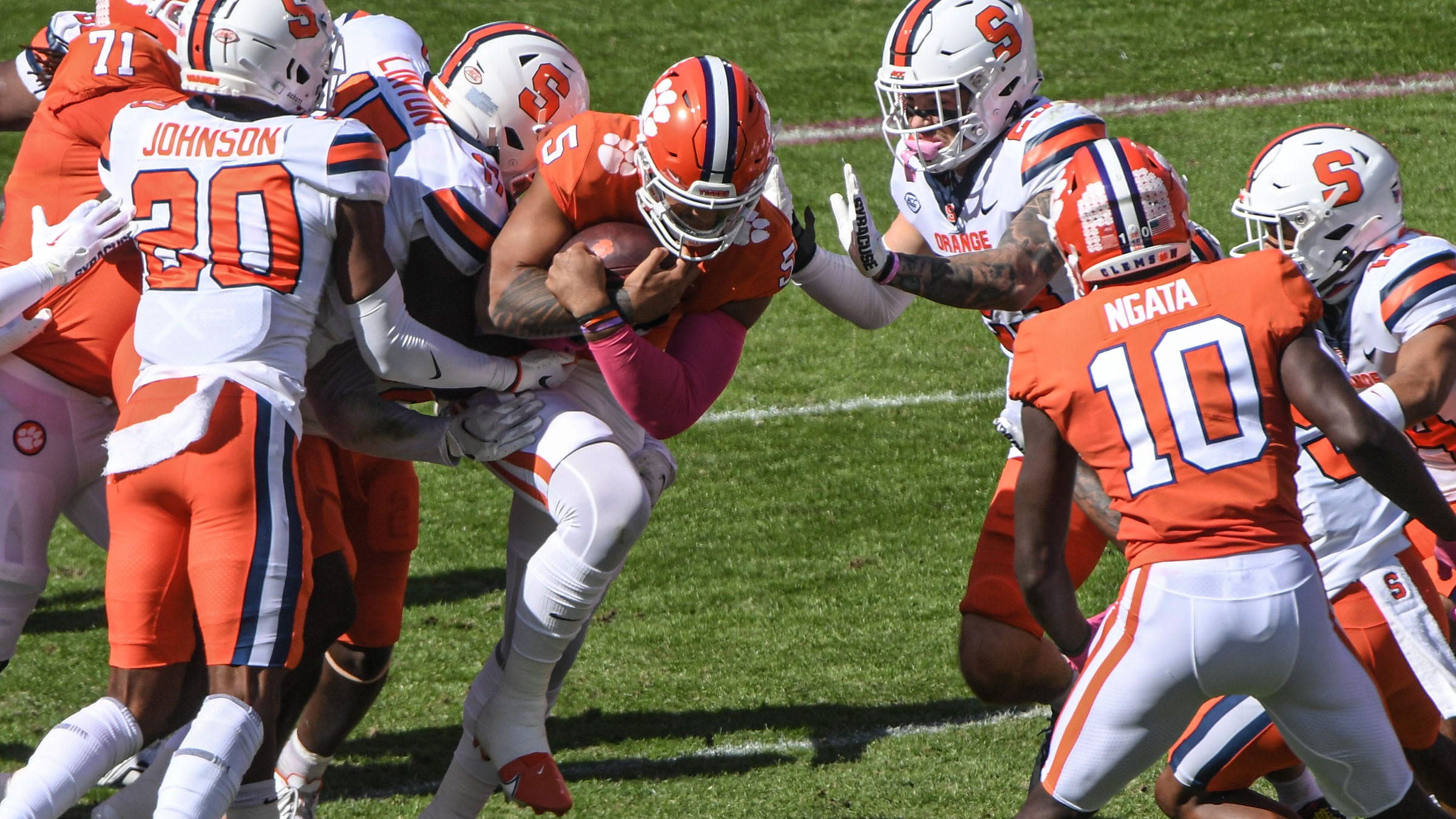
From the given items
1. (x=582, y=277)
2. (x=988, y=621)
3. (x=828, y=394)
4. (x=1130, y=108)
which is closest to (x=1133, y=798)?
(x=988, y=621)

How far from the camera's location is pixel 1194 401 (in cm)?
298

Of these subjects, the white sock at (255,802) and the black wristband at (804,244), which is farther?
the black wristband at (804,244)

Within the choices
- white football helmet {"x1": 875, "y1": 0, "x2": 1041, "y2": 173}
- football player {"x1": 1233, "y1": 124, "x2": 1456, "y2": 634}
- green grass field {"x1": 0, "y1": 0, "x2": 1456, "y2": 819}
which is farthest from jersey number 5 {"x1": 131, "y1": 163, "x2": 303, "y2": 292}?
football player {"x1": 1233, "y1": 124, "x2": 1456, "y2": 634}

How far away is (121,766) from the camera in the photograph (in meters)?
4.46

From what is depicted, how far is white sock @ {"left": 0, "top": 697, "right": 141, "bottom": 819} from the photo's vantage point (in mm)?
3080

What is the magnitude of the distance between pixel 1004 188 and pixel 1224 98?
6462mm

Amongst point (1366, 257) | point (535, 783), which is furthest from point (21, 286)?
point (1366, 257)

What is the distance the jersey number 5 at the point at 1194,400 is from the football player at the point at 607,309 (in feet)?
3.68

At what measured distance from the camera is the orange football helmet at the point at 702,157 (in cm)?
362

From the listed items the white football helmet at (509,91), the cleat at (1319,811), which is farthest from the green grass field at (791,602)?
the white football helmet at (509,91)

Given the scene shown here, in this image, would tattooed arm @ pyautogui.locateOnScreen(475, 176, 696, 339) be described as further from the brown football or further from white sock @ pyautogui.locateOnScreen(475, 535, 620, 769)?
white sock @ pyautogui.locateOnScreen(475, 535, 620, 769)

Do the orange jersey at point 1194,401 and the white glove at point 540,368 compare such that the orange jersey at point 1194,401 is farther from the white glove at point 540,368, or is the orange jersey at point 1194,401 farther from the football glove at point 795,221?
the white glove at point 540,368

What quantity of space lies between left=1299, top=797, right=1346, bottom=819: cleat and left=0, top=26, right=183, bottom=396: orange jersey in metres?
3.21

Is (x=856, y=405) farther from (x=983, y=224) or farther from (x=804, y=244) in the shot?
(x=804, y=244)
